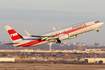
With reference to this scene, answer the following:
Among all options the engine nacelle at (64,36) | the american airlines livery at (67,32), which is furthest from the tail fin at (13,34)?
the engine nacelle at (64,36)

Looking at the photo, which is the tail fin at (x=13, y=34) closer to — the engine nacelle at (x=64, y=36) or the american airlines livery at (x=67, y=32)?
the american airlines livery at (x=67, y=32)

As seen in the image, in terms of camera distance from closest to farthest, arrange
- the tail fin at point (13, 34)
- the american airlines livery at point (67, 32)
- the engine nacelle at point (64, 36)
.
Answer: the engine nacelle at point (64, 36) < the american airlines livery at point (67, 32) < the tail fin at point (13, 34)

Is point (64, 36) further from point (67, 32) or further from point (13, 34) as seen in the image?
point (13, 34)

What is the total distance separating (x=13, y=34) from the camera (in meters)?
97.2

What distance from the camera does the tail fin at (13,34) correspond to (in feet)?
317

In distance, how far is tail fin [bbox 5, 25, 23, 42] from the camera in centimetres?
9650

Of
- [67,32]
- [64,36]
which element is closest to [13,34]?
[64,36]

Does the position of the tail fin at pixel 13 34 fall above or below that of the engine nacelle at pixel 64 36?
above

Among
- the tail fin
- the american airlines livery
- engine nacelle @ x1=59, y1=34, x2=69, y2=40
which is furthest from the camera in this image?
the tail fin

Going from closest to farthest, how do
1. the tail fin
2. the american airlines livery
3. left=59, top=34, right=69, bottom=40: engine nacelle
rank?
left=59, top=34, right=69, bottom=40: engine nacelle < the american airlines livery < the tail fin

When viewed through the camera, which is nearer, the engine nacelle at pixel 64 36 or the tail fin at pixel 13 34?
the engine nacelle at pixel 64 36

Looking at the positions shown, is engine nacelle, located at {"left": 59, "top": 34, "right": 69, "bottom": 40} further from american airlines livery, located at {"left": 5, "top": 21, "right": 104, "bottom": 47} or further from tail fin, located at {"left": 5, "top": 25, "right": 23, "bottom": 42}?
tail fin, located at {"left": 5, "top": 25, "right": 23, "bottom": 42}

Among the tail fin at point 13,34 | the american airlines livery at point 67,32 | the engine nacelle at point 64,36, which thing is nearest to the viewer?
the engine nacelle at point 64,36

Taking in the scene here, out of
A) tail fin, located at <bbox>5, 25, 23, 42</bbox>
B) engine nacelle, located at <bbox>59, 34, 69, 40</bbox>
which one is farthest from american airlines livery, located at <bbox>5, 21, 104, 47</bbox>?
tail fin, located at <bbox>5, 25, 23, 42</bbox>
